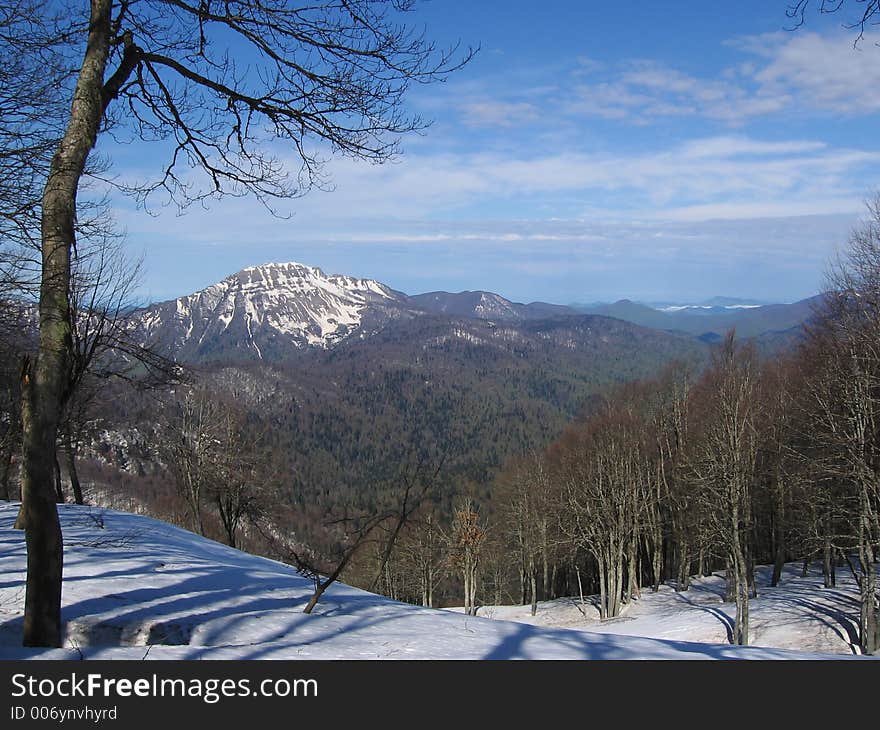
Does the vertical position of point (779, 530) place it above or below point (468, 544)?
above

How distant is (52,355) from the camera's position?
17.5 ft

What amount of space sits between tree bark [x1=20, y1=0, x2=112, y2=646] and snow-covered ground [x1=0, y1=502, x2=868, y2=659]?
1.57 feet

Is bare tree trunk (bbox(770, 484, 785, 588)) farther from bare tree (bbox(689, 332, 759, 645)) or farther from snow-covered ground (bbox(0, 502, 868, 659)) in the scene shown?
snow-covered ground (bbox(0, 502, 868, 659))

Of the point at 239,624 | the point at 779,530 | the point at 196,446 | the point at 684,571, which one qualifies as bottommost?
the point at 684,571

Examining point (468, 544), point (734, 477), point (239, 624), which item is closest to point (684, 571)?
point (468, 544)

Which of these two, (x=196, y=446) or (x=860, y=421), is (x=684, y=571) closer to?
(x=860, y=421)

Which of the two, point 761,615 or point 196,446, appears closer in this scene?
point 761,615

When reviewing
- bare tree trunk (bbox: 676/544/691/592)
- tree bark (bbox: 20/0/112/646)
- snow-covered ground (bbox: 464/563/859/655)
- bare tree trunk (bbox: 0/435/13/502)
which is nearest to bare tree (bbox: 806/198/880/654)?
snow-covered ground (bbox: 464/563/859/655)

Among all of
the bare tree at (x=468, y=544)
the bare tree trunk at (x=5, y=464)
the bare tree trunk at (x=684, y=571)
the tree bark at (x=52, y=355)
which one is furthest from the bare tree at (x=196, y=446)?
the bare tree trunk at (x=684, y=571)

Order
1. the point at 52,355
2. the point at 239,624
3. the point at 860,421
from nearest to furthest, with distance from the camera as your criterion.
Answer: the point at 52,355 < the point at 239,624 < the point at 860,421

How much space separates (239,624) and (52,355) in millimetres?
3187

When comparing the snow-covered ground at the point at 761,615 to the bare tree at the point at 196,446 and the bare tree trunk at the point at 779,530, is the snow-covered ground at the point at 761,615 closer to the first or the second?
the bare tree trunk at the point at 779,530

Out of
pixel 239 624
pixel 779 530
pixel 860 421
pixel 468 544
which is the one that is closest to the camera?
pixel 239 624
